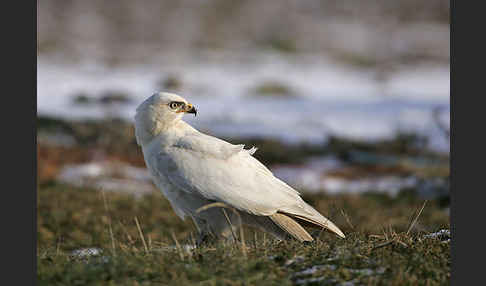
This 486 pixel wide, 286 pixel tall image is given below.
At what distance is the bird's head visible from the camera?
554cm

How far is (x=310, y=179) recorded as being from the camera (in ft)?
44.6

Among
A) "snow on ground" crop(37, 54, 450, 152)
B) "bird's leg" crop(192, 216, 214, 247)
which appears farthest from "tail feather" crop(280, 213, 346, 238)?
"snow on ground" crop(37, 54, 450, 152)

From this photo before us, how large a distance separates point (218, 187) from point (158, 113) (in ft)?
Answer: 3.22

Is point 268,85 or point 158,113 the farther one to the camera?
point 268,85

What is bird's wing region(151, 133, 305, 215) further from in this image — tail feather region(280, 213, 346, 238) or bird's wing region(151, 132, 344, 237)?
tail feather region(280, 213, 346, 238)

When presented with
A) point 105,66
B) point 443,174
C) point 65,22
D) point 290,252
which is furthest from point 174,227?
point 65,22

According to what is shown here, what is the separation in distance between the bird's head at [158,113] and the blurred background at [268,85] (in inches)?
232

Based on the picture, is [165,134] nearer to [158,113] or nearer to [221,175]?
[158,113]

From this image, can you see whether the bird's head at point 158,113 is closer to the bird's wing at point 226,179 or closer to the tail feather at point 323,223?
the bird's wing at point 226,179

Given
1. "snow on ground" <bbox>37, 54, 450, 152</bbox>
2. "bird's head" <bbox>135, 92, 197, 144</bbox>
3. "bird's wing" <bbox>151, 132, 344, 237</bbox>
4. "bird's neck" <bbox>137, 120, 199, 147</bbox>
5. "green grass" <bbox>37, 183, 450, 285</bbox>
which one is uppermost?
"bird's head" <bbox>135, 92, 197, 144</bbox>

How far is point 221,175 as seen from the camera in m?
5.18

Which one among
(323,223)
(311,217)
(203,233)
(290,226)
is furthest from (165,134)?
(323,223)

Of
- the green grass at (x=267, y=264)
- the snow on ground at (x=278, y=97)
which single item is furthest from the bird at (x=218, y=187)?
the snow on ground at (x=278, y=97)

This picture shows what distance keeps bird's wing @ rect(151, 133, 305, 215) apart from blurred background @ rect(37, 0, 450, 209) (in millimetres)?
6265
